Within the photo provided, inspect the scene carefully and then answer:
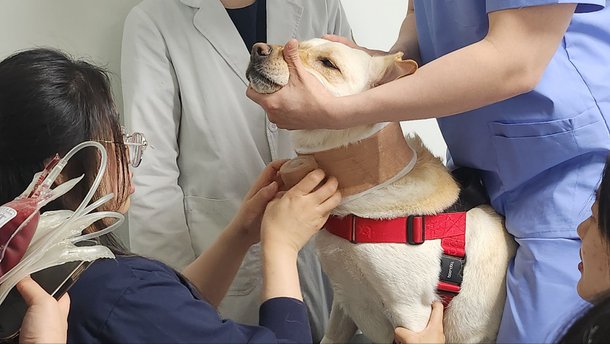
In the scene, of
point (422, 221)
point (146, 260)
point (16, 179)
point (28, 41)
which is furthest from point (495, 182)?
point (28, 41)

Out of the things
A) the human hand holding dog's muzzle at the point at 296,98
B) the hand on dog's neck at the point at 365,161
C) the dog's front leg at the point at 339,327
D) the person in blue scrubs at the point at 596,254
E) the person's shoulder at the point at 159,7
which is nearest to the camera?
the person in blue scrubs at the point at 596,254

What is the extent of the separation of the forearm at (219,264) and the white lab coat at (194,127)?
0.70ft

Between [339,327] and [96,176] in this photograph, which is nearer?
[96,176]

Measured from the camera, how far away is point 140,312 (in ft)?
2.51

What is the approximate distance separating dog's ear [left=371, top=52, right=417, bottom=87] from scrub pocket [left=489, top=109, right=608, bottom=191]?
0.52 ft

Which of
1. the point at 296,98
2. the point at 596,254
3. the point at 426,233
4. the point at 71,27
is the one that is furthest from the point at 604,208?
the point at 71,27

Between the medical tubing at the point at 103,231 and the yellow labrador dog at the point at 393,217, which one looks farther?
the yellow labrador dog at the point at 393,217

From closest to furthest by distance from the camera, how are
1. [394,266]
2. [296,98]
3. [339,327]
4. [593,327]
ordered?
1. [593,327]
2. [296,98]
3. [394,266]
4. [339,327]

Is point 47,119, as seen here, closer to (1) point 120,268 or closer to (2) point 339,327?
(1) point 120,268

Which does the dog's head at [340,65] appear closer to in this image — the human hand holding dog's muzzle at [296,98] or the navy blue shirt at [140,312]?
the human hand holding dog's muzzle at [296,98]

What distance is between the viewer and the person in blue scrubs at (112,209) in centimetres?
77

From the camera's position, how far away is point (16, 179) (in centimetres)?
83

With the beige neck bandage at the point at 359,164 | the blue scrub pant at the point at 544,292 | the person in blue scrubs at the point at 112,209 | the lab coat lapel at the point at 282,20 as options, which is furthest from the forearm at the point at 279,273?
the lab coat lapel at the point at 282,20

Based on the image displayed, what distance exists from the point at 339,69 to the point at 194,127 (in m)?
0.45
